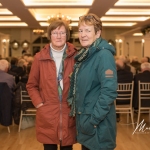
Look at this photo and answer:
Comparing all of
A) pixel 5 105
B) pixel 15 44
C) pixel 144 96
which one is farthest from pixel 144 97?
pixel 15 44

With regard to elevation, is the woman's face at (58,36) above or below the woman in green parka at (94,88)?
above

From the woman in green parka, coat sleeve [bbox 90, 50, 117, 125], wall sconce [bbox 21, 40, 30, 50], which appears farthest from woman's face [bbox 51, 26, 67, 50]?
wall sconce [bbox 21, 40, 30, 50]

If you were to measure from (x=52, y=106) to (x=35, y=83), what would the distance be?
10.6 inches

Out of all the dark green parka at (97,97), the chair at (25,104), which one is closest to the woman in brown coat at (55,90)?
the dark green parka at (97,97)

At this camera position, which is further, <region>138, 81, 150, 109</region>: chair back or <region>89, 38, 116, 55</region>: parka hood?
<region>138, 81, 150, 109</region>: chair back

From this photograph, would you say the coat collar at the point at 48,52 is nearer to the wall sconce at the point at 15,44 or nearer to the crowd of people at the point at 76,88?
the crowd of people at the point at 76,88

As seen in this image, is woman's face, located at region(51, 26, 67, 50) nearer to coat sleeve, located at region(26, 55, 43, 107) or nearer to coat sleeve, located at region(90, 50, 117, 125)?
coat sleeve, located at region(26, 55, 43, 107)

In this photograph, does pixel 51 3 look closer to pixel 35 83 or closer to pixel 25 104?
pixel 25 104

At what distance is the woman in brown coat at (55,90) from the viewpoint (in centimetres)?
243

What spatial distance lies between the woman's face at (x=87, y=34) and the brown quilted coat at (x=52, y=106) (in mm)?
315

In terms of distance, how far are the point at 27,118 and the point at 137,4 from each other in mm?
5330

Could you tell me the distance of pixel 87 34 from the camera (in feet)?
7.06

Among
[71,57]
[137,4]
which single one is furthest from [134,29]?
[71,57]

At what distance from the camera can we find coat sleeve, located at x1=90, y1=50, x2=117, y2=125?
199 centimetres
